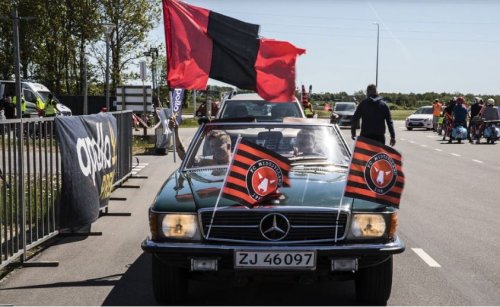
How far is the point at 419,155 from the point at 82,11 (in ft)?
104

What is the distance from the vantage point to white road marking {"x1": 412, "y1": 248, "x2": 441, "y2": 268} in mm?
6977

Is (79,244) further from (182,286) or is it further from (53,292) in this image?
(182,286)

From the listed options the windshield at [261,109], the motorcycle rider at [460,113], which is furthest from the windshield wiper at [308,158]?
the motorcycle rider at [460,113]

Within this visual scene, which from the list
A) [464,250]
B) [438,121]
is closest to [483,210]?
[464,250]

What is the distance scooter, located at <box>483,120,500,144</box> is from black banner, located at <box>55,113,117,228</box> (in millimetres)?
23005

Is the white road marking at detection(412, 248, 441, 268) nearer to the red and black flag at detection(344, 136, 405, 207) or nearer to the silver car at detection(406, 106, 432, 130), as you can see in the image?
the red and black flag at detection(344, 136, 405, 207)

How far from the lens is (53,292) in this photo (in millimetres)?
6027

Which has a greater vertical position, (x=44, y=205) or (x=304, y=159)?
(x=304, y=159)

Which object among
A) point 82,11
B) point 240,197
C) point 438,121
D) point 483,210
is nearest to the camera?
point 240,197

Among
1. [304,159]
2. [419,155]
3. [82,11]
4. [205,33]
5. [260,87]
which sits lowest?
[419,155]

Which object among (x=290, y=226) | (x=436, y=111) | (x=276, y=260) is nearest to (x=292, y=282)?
(x=276, y=260)

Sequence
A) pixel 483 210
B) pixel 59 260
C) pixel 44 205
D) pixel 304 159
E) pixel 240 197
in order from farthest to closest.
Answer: pixel 483 210 → pixel 44 205 → pixel 59 260 → pixel 304 159 → pixel 240 197

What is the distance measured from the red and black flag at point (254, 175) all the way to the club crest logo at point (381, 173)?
64 centimetres

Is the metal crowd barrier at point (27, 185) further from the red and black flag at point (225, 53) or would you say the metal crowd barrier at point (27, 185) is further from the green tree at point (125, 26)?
the green tree at point (125, 26)
